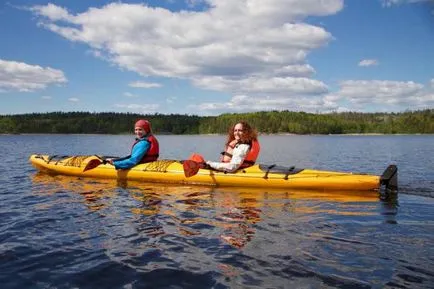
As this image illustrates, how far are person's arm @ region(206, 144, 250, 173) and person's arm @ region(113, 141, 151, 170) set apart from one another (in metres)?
2.76

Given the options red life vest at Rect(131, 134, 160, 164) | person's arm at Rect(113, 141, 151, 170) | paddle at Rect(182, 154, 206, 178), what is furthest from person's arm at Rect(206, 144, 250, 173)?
person's arm at Rect(113, 141, 151, 170)

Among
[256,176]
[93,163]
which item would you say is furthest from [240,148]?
[93,163]

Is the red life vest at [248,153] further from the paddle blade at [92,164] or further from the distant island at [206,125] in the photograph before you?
the distant island at [206,125]

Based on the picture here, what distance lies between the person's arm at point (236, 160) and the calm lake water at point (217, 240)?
4.62 feet

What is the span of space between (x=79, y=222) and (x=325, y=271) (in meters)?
4.99

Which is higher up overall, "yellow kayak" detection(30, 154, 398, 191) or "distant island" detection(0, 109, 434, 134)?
"distant island" detection(0, 109, 434, 134)

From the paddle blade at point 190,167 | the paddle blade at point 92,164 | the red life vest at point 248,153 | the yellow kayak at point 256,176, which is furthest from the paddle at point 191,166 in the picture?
the paddle blade at point 92,164

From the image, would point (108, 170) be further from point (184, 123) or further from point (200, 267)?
point (184, 123)

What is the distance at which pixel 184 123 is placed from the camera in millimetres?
168250

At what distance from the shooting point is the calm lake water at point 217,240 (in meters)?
5.24

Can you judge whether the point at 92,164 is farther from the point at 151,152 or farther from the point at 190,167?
the point at 190,167

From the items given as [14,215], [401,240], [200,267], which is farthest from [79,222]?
[401,240]

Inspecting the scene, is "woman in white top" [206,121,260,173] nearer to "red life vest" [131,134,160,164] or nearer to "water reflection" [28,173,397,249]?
"water reflection" [28,173,397,249]

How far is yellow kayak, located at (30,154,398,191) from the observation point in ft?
37.7
